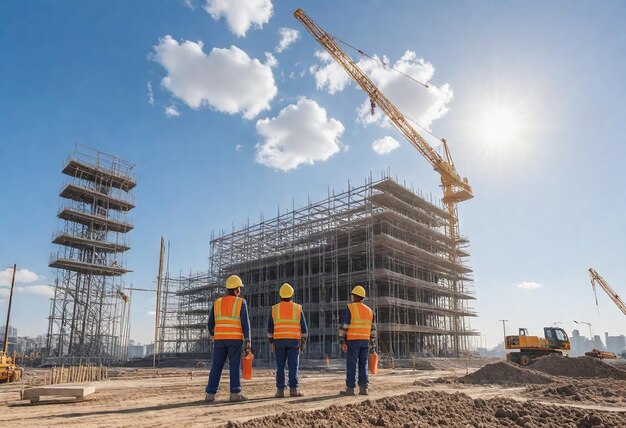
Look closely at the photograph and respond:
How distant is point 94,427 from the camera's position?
472cm

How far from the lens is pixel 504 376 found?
13.8m

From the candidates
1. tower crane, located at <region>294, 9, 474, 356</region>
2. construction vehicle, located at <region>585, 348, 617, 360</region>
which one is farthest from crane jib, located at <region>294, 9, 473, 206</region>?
construction vehicle, located at <region>585, 348, 617, 360</region>

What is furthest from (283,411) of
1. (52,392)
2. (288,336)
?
(52,392)

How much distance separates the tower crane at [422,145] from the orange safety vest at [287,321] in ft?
128

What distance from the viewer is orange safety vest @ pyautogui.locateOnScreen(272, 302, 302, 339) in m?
8.04

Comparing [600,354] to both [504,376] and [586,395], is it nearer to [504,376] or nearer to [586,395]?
[504,376]

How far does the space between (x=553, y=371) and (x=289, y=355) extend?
14.7 meters

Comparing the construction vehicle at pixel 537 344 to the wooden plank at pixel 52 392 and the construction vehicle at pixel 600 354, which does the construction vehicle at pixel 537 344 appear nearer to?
the construction vehicle at pixel 600 354

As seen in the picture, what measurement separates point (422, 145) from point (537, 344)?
27.7m

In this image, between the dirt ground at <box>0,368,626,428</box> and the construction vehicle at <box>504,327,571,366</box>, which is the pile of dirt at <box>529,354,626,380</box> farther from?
the dirt ground at <box>0,368,626,428</box>

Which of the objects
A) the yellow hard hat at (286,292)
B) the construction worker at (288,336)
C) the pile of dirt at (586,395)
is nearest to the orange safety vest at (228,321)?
the construction worker at (288,336)

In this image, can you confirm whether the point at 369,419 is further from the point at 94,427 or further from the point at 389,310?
the point at 389,310

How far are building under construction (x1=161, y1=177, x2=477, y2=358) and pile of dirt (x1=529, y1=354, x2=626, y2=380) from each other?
55.9 ft

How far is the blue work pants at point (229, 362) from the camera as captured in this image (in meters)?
7.23
